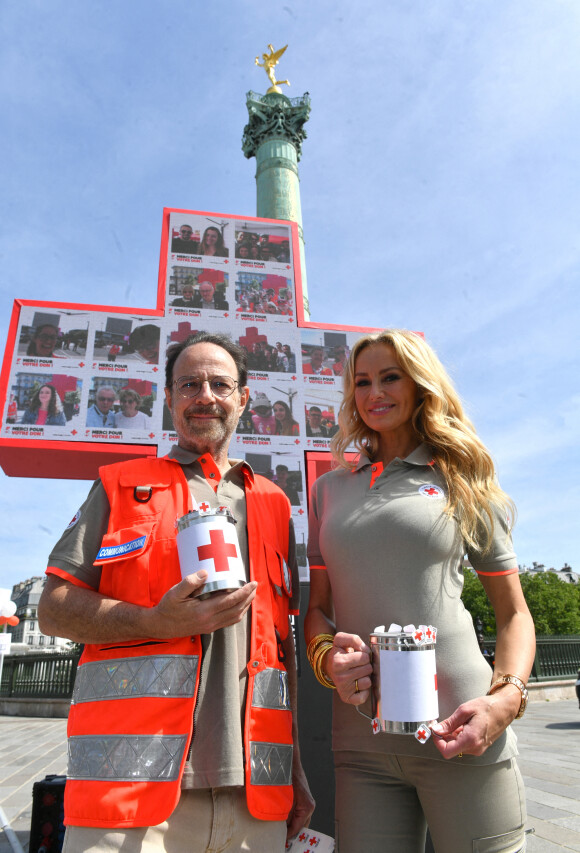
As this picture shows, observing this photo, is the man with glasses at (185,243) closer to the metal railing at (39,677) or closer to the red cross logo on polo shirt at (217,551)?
the red cross logo on polo shirt at (217,551)

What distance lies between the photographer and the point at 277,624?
1787 mm

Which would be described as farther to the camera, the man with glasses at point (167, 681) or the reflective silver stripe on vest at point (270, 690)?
the reflective silver stripe on vest at point (270, 690)

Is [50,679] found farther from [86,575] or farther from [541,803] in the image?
[86,575]

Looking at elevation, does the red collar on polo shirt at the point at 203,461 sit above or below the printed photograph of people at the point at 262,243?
below

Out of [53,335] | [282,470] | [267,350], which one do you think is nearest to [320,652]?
[282,470]

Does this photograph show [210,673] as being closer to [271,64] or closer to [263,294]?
[263,294]

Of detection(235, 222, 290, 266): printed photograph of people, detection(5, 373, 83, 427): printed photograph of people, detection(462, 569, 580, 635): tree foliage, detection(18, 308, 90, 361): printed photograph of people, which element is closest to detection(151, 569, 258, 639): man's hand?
detection(5, 373, 83, 427): printed photograph of people

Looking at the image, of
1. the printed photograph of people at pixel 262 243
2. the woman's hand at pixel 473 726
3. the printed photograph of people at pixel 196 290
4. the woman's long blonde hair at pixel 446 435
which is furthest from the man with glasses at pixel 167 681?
the printed photograph of people at pixel 262 243

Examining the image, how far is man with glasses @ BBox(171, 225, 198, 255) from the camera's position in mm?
7500

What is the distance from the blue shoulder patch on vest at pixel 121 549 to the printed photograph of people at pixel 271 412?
522cm

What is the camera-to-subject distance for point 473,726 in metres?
1.41

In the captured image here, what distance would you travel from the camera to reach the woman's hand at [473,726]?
138cm

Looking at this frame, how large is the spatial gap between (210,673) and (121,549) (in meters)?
0.43

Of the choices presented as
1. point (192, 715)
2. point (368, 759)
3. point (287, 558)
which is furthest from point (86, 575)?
point (368, 759)
